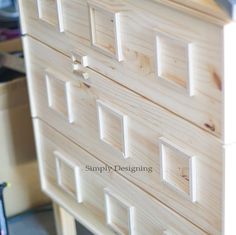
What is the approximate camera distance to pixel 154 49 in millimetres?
1020

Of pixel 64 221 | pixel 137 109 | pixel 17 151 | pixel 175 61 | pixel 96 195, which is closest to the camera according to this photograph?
pixel 175 61

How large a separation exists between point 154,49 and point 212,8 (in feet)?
0.57

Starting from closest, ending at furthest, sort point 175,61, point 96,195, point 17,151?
point 175,61 < point 96,195 < point 17,151

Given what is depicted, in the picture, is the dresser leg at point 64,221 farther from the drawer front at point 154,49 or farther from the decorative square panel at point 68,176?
the drawer front at point 154,49

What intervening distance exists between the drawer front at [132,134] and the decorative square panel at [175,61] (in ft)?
0.21

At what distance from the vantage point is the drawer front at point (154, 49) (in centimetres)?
93

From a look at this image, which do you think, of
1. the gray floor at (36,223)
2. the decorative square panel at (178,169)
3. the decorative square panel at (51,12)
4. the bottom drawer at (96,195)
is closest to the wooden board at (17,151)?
the gray floor at (36,223)

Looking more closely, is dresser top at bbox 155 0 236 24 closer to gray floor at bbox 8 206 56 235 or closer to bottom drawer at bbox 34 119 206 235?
bottom drawer at bbox 34 119 206 235

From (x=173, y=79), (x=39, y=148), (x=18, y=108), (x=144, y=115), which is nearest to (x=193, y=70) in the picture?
(x=173, y=79)

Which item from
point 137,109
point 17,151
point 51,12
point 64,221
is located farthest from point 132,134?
point 17,151

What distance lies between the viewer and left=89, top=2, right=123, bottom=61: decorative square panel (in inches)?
43.3

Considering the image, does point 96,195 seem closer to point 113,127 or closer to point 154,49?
point 113,127

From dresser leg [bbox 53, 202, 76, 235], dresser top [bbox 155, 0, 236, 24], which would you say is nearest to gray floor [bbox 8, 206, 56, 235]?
dresser leg [bbox 53, 202, 76, 235]

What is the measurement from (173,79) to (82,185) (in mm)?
475
